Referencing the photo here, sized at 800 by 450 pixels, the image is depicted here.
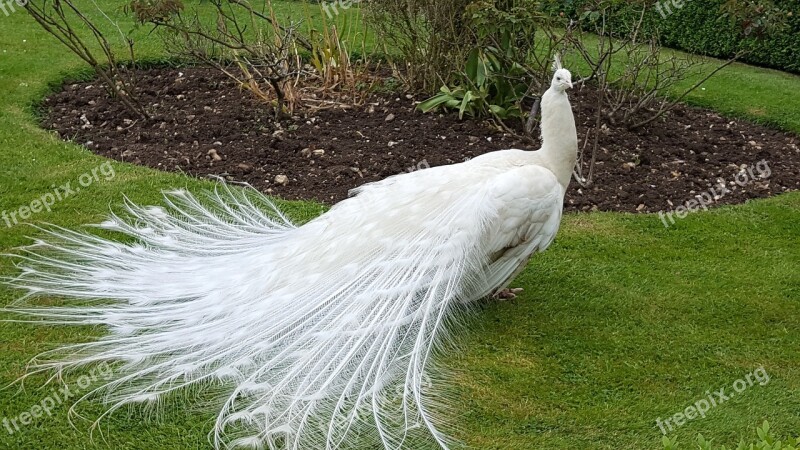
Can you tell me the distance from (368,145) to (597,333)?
3007 mm

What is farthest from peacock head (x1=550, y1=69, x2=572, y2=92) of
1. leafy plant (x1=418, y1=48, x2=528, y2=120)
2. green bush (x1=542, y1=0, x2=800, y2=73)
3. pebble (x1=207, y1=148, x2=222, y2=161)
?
green bush (x1=542, y1=0, x2=800, y2=73)

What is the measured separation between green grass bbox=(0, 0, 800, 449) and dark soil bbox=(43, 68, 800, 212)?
1.18ft

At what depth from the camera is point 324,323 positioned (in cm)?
370

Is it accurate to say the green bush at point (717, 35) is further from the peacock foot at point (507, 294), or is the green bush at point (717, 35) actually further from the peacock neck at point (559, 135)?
the peacock foot at point (507, 294)

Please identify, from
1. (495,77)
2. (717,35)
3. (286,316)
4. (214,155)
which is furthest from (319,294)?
(717,35)

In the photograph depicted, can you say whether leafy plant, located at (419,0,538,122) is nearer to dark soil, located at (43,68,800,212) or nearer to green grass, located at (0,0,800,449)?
dark soil, located at (43,68,800,212)

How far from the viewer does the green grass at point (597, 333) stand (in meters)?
3.61

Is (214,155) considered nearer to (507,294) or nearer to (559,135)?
(507,294)

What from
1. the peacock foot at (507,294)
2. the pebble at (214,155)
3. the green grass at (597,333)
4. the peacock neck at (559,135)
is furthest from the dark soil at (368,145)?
the peacock neck at (559,135)

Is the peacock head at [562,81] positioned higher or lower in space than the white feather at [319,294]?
higher

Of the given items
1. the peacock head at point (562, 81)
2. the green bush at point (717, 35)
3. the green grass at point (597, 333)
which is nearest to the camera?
the green grass at point (597, 333)

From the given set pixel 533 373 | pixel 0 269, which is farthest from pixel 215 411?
pixel 0 269

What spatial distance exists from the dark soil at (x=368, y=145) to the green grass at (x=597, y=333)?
0.36 metres

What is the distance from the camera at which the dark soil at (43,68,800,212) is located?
626cm
